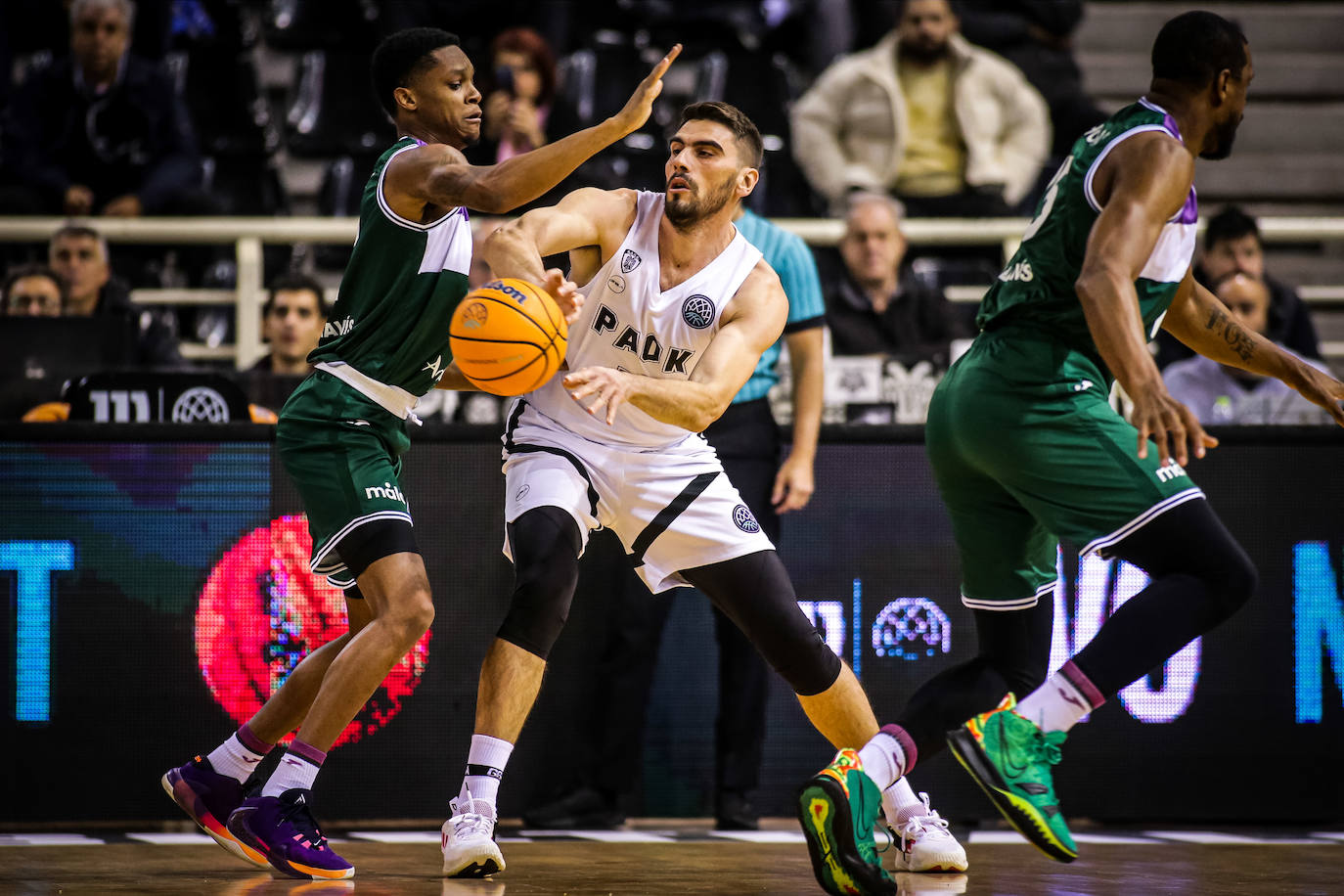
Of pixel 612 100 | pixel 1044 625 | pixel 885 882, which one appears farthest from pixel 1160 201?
pixel 612 100

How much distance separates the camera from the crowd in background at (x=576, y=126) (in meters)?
7.47

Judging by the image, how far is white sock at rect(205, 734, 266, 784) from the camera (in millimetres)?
4793

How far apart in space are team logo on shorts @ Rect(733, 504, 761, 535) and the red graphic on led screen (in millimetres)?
1538

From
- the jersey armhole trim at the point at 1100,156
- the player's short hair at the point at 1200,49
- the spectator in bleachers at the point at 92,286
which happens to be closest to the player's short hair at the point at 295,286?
the spectator in bleachers at the point at 92,286

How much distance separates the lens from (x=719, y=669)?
593 centimetres

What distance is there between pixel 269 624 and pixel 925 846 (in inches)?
93.4

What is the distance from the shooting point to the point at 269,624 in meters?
5.70

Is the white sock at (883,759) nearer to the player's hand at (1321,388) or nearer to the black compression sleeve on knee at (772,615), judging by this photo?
the black compression sleeve on knee at (772,615)

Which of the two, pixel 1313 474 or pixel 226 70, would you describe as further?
pixel 226 70

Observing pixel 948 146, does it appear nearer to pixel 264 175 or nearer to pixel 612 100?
pixel 612 100

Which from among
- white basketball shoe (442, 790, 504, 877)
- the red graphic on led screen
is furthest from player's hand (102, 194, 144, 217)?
white basketball shoe (442, 790, 504, 877)

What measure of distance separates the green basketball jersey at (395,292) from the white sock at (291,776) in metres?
1.07

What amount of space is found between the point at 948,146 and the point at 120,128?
14.9ft

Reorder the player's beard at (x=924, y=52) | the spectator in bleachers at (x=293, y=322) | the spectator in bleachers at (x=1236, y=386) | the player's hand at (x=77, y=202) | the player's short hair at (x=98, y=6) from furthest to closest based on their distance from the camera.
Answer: the player's beard at (x=924, y=52) → the player's short hair at (x=98, y=6) → the player's hand at (x=77, y=202) → the spectator in bleachers at (x=293, y=322) → the spectator in bleachers at (x=1236, y=386)
